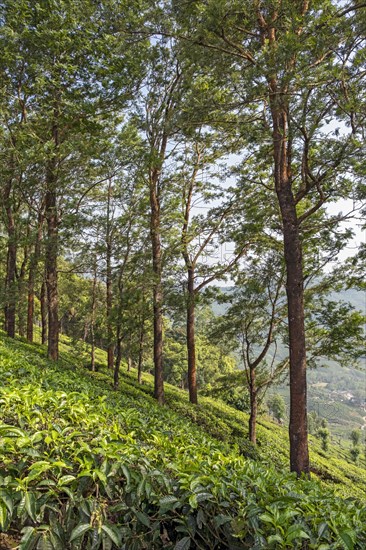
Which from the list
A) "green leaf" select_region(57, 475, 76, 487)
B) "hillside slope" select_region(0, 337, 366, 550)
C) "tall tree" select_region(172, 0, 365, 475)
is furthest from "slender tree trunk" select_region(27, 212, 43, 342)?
"green leaf" select_region(57, 475, 76, 487)

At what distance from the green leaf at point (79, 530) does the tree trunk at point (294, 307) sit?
5507 mm

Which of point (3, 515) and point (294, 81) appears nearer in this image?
point (3, 515)

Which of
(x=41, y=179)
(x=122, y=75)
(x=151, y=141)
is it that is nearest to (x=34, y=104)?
(x=41, y=179)

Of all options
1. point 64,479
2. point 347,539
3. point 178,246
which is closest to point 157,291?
point 178,246

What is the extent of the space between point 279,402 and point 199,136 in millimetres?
66421

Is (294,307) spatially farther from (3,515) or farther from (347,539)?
(3,515)

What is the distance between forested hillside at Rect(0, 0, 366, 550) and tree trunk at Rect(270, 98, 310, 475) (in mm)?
38

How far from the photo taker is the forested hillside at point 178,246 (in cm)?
218

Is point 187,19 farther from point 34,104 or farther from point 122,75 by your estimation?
point 34,104

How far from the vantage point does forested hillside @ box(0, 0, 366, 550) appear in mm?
2184

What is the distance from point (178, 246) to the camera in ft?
45.0

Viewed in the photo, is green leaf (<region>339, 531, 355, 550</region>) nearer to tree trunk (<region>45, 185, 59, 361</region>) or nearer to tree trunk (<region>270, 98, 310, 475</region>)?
tree trunk (<region>270, 98, 310, 475</region>)

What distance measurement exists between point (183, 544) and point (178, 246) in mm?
11982

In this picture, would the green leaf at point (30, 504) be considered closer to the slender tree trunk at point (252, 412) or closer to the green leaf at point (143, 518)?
the green leaf at point (143, 518)
